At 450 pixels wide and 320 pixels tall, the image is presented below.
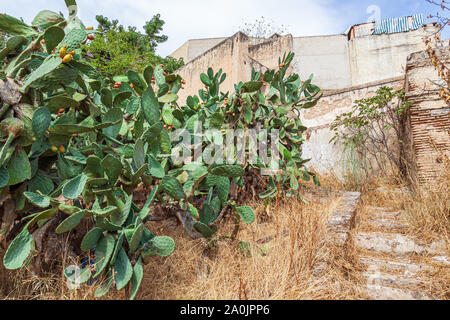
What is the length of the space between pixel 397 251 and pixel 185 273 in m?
1.74

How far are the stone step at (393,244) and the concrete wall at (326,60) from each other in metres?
12.4

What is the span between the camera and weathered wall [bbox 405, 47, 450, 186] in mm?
3211

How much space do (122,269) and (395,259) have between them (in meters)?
1.98

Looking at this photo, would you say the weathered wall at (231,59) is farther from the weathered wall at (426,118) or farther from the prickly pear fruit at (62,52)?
the prickly pear fruit at (62,52)

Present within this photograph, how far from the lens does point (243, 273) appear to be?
139cm

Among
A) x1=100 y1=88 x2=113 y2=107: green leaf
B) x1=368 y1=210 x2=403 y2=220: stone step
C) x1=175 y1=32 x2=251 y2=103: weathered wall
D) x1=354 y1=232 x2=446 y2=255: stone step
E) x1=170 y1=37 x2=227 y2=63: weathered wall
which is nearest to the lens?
x1=100 y1=88 x2=113 y2=107: green leaf

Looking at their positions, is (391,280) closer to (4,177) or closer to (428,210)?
(428,210)

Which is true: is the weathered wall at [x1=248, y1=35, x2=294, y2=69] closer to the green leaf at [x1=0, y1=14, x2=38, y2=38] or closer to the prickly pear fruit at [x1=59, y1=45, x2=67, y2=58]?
the green leaf at [x1=0, y1=14, x2=38, y2=38]

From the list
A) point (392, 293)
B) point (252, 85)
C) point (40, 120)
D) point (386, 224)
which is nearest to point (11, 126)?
point (40, 120)

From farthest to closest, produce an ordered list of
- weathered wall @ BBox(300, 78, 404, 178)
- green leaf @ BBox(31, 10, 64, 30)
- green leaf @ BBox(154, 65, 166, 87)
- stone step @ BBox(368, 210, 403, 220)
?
weathered wall @ BBox(300, 78, 404, 178), stone step @ BBox(368, 210, 403, 220), green leaf @ BBox(154, 65, 166, 87), green leaf @ BBox(31, 10, 64, 30)

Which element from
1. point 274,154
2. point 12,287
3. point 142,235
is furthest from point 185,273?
point 274,154

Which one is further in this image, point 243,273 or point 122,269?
point 243,273

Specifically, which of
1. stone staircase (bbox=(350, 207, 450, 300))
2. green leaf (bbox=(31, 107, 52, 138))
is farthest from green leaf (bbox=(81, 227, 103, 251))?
stone staircase (bbox=(350, 207, 450, 300))

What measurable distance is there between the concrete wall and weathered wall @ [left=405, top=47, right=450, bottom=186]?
10.6 metres
